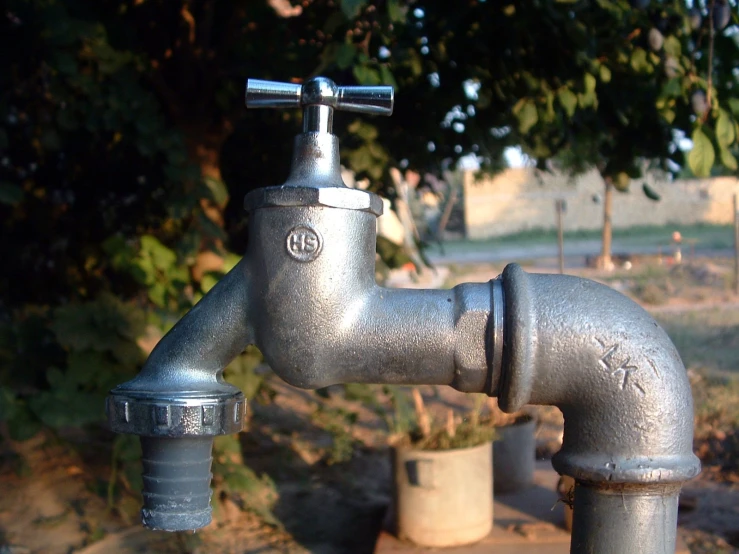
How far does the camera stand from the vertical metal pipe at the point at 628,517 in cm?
109

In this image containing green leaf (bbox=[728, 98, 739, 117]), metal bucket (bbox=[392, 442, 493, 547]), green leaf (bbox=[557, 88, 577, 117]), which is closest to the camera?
green leaf (bbox=[728, 98, 739, 117])

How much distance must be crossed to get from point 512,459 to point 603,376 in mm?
2847

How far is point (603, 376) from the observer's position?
1.09 meters

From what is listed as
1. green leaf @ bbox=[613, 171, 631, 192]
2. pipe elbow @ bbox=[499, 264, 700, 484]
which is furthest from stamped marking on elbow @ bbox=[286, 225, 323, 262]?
green leaf @ bbox=[613, 171, 631, 192]

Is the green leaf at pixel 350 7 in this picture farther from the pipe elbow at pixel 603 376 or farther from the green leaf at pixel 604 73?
the green leaf at pixel 604 73

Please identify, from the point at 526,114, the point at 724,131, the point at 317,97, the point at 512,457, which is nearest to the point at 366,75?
the point at 526,114

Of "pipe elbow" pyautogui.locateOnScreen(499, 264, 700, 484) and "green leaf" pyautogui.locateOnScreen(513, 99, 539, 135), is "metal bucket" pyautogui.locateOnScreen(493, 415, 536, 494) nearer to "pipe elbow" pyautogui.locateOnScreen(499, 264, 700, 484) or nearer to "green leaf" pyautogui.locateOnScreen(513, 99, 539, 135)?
"green leaf" pyautogui.locateOnScreen(513, 99, 539, 135)

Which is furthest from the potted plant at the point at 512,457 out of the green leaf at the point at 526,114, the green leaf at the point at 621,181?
the green leaf at the point at 526,114

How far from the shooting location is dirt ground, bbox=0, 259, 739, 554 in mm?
3275

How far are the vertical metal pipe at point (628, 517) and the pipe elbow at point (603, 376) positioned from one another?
0.03 metres

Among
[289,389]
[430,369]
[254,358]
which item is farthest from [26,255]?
[430,369]

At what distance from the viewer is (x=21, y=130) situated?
3.60 m

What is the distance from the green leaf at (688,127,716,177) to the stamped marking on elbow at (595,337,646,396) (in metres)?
1.11

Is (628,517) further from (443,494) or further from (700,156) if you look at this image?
(443,494)
